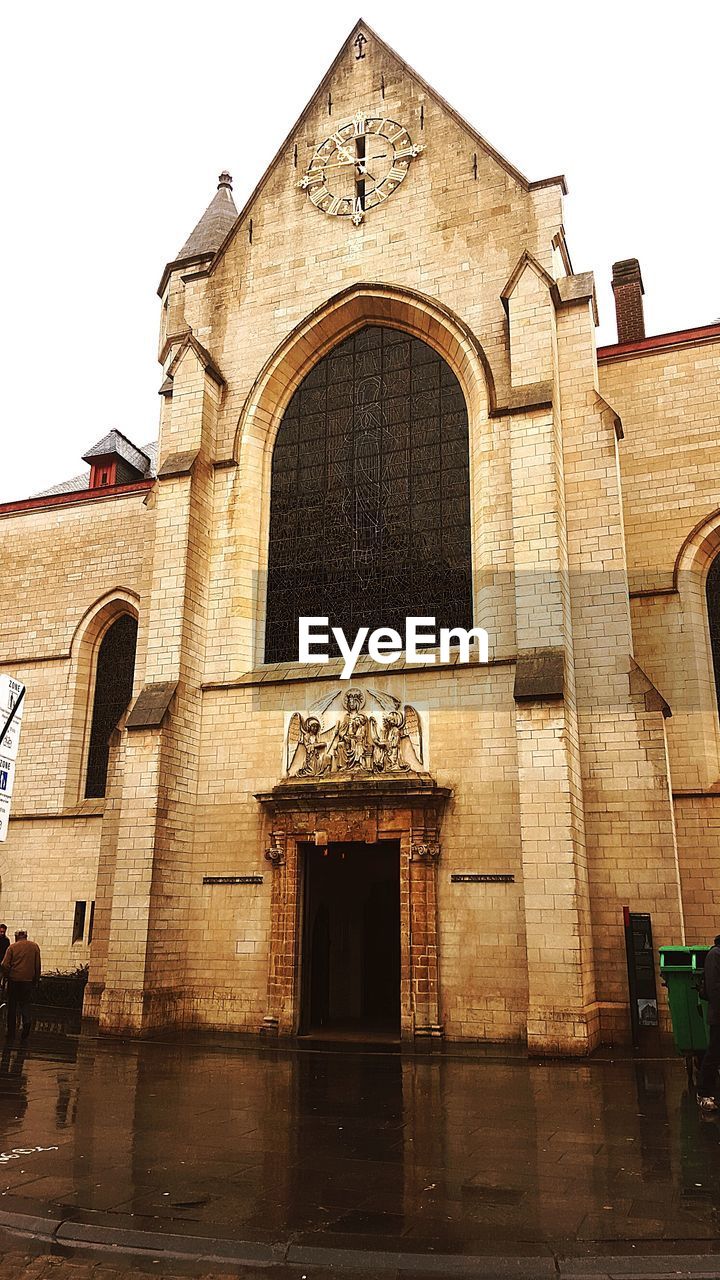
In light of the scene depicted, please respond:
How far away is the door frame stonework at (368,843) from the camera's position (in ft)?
40.8

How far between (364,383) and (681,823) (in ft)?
29.1

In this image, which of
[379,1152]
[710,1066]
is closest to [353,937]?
[710,1066]

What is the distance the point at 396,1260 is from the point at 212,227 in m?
18.1

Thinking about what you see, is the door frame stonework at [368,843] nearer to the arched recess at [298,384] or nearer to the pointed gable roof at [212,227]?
the arched recess at [298,384]

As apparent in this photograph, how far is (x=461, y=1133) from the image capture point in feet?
23.2

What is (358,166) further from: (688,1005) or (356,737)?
(688,1005)

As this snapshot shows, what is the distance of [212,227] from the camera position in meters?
18.3

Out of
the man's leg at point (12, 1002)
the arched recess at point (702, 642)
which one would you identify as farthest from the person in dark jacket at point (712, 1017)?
the man's leg at point (12, 1002)

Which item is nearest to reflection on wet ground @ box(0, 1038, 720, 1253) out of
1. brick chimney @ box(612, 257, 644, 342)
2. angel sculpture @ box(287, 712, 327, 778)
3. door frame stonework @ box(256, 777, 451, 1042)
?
door frame stonework @ box(256, 777, 451, 1042)

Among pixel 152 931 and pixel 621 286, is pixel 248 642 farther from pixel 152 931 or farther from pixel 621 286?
pixel 621 286

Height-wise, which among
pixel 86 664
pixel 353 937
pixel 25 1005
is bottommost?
pixel 25 1005

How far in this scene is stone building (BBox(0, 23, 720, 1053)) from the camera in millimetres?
12445

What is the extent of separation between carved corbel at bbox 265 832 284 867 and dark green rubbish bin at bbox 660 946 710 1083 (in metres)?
6.19

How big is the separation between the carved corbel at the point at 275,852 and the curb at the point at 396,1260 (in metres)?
8.81
